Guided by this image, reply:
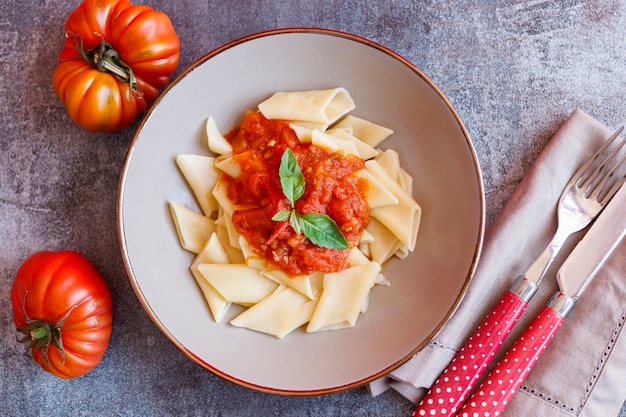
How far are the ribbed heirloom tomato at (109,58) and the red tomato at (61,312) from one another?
895 mm

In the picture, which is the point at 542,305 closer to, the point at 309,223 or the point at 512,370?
the point at 512,370

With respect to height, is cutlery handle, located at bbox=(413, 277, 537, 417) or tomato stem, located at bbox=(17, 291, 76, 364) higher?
cutlery handle, located at bbox=(413, 277, 537, 417)

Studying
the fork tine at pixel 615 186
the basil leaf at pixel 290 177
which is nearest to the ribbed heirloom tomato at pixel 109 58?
the basil leaf at pixel 290 177

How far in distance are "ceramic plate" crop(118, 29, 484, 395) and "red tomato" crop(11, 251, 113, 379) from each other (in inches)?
14.9

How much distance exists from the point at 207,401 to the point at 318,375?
796 millimetres

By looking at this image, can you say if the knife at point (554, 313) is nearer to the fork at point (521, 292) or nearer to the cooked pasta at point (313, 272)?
the fork at point (521, 292)

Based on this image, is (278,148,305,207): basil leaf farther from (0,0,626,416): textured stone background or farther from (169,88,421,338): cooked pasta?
(0,0,626,416): textured stone background

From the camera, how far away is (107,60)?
3830 millimetres

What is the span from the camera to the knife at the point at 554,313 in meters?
3.81

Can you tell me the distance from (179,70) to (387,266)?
1.87 meters

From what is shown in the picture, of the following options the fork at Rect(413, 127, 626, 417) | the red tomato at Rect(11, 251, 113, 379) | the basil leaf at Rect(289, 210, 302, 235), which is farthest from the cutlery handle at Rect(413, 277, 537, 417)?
the red tomato at Rect(11, 251, 113, 379)

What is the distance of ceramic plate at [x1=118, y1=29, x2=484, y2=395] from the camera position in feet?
12.3

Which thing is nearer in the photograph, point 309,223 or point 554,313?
point 309,223

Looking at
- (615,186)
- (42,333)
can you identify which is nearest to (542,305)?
(615,186)
